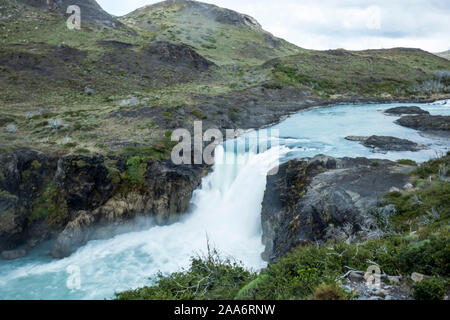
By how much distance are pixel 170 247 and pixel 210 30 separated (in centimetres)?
9997

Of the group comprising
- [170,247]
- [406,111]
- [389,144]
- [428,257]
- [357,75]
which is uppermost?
Answer: [357,75]

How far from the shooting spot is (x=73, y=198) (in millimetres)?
19000

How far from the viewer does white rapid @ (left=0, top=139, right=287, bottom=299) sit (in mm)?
15336

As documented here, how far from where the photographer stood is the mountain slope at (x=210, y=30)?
8550 centimetres

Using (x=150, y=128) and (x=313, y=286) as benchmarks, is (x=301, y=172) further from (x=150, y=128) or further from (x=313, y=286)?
(x=150, y=128)

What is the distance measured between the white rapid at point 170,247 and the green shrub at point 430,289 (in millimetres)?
6810

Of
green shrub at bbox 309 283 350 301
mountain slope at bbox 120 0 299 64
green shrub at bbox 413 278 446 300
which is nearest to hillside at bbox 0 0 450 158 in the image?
mountain slope at bbox 120 0 299 64

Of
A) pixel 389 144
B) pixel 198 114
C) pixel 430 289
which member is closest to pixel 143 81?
pixel 198 114

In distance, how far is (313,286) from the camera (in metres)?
7.01

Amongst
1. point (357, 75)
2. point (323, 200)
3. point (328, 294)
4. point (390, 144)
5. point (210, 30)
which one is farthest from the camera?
point (210, 30)

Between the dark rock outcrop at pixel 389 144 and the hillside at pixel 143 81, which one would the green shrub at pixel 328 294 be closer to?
the hillside at pixel 143 81

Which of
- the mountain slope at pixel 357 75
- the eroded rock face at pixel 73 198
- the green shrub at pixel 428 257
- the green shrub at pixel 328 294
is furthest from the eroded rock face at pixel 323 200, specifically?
the mountain slope at pixel 357 75

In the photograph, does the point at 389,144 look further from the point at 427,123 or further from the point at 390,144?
the point at 427,123

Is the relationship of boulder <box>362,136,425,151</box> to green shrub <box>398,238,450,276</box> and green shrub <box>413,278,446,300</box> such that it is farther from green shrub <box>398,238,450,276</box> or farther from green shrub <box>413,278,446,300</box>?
green shrub <box>413,278,446,300</box>
